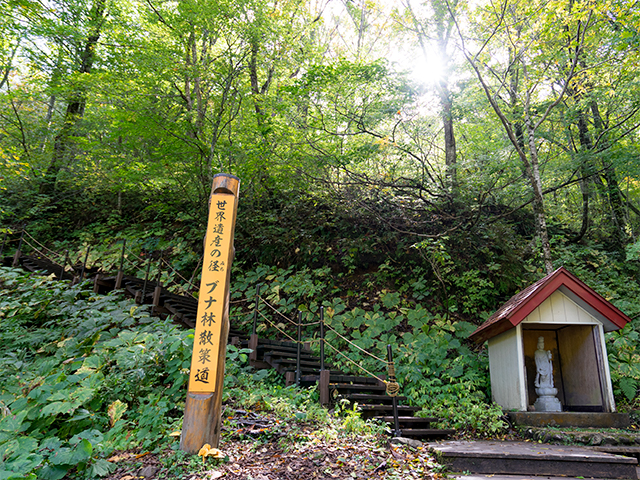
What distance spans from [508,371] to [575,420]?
3.26 ft

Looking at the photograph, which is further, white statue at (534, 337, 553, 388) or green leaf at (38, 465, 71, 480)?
white statue at (534, 337, 553, 388)

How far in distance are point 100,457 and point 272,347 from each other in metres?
4.03

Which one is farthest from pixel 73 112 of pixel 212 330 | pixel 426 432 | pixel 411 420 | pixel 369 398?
pixel 426 432

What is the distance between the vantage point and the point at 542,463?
3586 mm

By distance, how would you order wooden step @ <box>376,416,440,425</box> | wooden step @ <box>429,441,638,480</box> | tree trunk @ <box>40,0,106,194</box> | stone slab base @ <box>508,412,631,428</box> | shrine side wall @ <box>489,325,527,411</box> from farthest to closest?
tree trunk @ <box>40,0,106,194</box>, shrine side wall @ <box>489,325,527,411</box>, wooden step @ <box>376,416,440,425</box>, stone slab base @ <box>508,412,631,428</box>, wooden step @ <box>429,441,638,480</box>

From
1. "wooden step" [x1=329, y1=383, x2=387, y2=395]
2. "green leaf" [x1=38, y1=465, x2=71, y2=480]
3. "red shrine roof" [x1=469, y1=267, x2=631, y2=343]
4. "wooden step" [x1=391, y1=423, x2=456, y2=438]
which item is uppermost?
"red shrine roof" [x1=469, y1=267, x2=631, y2=343]

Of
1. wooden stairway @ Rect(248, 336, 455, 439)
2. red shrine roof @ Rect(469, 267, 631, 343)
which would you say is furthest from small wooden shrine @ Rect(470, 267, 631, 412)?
wooden stairway @ Rect(248, 336, 455, 439)

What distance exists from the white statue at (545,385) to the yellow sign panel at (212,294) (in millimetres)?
5227

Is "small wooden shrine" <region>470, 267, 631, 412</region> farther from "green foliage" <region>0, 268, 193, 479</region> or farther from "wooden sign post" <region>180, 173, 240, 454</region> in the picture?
"green foliage" <region>0, 268, 193, 479</region>

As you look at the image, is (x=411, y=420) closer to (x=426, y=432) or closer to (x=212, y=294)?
(x=426, y=432)

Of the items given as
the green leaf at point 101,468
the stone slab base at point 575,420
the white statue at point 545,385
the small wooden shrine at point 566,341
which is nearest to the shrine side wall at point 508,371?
Answer: the small wooden shrine at point 566,341

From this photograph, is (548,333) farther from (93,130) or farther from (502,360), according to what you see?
(93,130)

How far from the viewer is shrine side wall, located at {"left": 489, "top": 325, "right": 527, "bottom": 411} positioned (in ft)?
17.6

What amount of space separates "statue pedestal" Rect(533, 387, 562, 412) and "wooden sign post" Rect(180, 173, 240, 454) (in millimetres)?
5116
